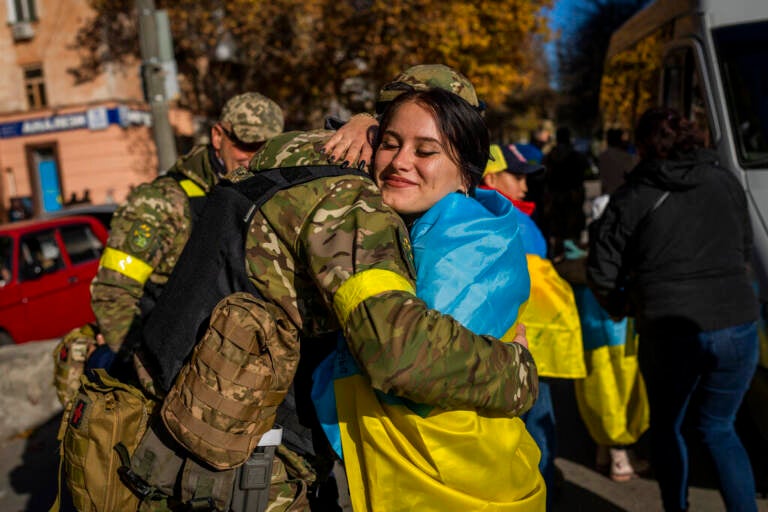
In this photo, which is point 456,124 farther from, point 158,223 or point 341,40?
point 341,40

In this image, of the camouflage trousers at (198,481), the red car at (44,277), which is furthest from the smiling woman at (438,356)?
the red car at (44,277)

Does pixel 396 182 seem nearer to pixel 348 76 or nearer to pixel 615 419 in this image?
pixel 615 419

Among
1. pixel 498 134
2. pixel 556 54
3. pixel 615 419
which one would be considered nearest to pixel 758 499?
pixel 615 419

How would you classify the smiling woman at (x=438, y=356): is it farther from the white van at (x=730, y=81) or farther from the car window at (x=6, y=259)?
the car window at (x=6, y=259)

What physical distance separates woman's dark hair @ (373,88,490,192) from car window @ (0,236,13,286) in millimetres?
7018

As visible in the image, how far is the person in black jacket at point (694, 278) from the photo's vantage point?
3.02m

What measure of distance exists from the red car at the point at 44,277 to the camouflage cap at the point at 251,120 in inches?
220

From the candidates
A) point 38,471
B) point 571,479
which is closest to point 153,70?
point 38,471

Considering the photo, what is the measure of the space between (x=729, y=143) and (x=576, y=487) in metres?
2.28

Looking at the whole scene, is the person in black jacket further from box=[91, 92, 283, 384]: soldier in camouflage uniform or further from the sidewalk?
box=[91, 92, 283, 384]: soldier in camouflage uniform

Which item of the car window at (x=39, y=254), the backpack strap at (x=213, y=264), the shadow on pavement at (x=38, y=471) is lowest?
the shadow on pavement at (x=38, y=471)

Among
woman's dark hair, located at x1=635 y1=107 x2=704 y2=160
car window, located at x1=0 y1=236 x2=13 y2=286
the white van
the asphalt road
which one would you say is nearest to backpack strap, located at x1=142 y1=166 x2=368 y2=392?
woman's dark hair, located at x1=635 y1=107 x2=704 y2=160

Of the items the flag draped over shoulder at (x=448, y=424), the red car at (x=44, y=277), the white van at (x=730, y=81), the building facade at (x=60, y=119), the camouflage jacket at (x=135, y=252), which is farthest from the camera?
the building facade at (x=60, y=119)

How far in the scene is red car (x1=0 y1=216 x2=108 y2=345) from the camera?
7.59m
